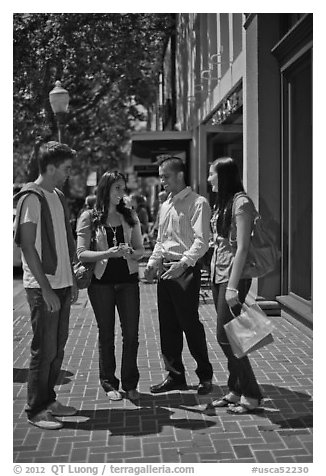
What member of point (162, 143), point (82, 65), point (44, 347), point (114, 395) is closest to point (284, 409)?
point (114, 395)

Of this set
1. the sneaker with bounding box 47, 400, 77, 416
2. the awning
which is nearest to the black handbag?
the sneaker with bounding box 47, 400, 77, 416

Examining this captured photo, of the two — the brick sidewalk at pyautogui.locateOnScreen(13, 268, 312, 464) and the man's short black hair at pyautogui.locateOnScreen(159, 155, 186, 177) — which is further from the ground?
the man's short black hair at pyautogui.locateOnScreen(159, 155, 186, 177)

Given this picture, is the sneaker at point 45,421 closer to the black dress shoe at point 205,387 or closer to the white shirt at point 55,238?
the white shirt at point 55,238

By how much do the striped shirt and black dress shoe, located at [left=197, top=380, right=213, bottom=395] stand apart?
3.09 feet

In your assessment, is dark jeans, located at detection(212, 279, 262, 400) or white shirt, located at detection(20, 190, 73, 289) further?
dark jeans, located at detection(212, 279, 262, 400)

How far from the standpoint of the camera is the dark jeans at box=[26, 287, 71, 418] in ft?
14.3

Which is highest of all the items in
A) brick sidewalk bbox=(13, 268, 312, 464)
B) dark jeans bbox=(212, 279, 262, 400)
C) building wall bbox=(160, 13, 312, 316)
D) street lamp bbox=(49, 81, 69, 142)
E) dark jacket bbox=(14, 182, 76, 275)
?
street lamp bbox=(49, 81, 69, 142)

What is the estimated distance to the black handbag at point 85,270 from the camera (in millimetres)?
4840

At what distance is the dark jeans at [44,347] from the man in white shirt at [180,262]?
2.82 ft

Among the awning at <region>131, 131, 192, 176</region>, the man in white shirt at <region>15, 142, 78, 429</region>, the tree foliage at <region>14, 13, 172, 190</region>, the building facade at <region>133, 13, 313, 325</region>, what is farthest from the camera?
the awning at <region>131, 131, 192, 176</region>

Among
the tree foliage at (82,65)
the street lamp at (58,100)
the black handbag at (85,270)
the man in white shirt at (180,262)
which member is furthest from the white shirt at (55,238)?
the street lamp at (58,100)

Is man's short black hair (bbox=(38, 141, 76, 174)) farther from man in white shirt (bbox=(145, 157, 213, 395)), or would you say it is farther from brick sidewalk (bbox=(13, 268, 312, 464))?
brick sidewalk (bbox=(13, 268, 312, 464))

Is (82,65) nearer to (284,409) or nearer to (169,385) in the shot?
(169,385)
